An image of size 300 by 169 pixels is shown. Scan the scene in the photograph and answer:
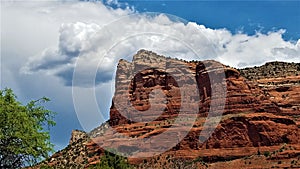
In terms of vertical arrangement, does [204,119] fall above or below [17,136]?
above

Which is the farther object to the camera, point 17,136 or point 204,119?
point 204,119

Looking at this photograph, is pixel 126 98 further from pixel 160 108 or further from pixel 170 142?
pixel 170 142

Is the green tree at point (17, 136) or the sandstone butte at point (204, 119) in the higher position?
the sandstone butte at point (204, 119)

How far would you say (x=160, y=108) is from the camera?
11962 centimetres

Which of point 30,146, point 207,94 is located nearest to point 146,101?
point 207,94

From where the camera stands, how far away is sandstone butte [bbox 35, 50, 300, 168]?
9525cm

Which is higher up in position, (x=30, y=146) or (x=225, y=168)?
(x=225, y=168)

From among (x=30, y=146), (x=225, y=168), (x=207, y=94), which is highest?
(x=207, y=94)

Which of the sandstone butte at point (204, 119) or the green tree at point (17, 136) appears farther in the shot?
the sandstone butte at point (204, 119)

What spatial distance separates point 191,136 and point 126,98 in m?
31.3

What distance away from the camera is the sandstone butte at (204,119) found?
95250 millimetres

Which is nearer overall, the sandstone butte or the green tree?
the green tree

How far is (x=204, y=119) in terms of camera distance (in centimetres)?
10688

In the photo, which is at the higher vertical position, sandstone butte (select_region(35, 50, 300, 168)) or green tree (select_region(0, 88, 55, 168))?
sandstone butte (select_region(35, 50, 300, 168))
